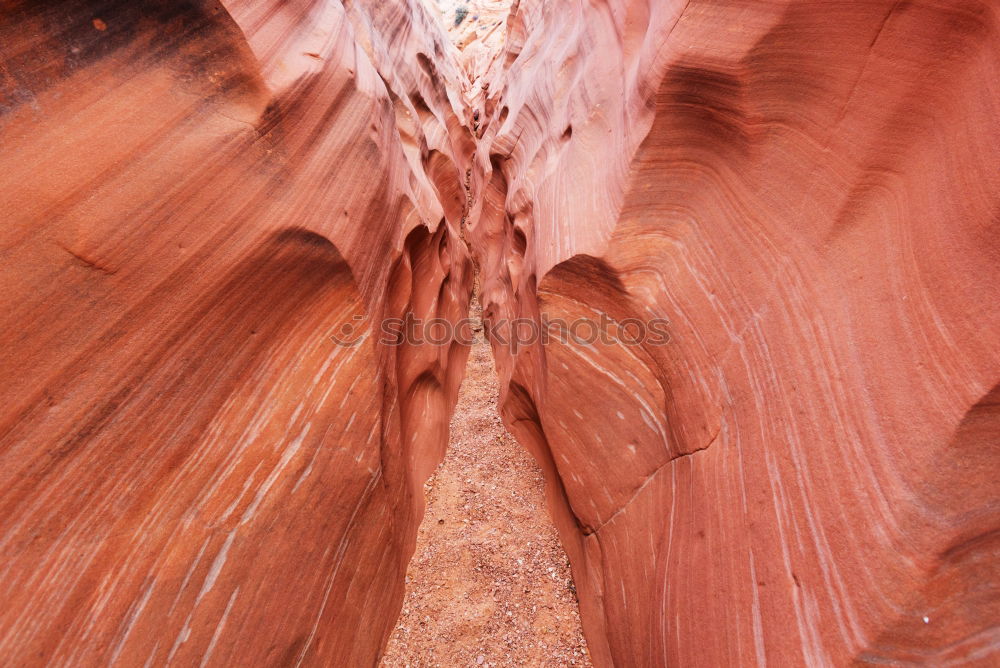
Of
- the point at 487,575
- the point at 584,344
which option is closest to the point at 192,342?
the point at 584,344

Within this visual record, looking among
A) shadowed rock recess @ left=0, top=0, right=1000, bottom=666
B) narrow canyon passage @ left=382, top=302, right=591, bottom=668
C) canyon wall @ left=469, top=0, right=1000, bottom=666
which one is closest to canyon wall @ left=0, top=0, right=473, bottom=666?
shadowed rock recess @ left=0, top=0, right=1000, bottom=666

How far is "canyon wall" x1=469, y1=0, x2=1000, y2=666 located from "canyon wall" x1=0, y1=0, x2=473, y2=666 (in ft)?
4.52

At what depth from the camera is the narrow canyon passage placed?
2.58 metres

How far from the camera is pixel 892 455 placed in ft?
4.48

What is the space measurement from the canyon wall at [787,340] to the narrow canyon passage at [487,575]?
0.88ft

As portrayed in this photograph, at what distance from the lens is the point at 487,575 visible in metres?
2.90

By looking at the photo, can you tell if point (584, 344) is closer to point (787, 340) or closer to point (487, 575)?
point (787, 340)

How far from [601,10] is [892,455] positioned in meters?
3.73

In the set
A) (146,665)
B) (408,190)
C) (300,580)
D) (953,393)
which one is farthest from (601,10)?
(146,665)

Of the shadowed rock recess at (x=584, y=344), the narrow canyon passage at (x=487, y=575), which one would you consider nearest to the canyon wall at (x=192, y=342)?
the shadowed rock recess at (x=584, y=344)

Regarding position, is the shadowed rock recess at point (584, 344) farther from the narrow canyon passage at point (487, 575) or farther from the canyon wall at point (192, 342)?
the narrow canyon passage at point (487, 575)

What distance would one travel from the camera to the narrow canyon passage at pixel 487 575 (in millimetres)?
2584

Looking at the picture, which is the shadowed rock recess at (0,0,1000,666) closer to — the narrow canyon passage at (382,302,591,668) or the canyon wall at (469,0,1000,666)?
the canyon wall at (469,0,1000,666)

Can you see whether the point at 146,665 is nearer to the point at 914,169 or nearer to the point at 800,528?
the point at 800,528
